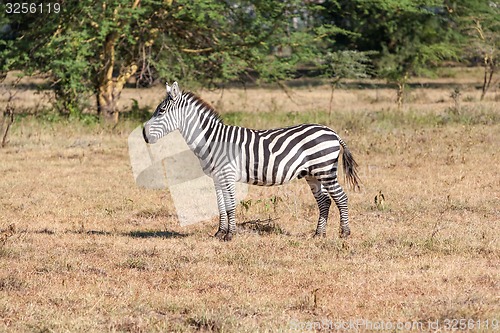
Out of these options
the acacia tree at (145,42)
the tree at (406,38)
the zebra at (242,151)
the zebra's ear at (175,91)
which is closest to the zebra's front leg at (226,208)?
the zebra at (242,151)

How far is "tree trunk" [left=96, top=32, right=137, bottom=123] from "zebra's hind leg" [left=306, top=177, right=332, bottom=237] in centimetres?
1255

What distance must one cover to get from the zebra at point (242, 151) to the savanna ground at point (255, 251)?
0.46 metres

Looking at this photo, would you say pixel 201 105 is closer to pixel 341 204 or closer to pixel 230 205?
pixel 230 205

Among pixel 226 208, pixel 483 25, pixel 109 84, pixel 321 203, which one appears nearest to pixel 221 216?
pixel 226 208

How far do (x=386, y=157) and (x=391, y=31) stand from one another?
1934cm

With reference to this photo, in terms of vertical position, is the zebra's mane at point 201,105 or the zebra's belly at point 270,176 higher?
the zebra's mane at point 201,105

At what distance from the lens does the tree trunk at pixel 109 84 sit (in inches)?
868

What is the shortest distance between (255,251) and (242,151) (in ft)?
4.42

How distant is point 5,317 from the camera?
6684 millimetres

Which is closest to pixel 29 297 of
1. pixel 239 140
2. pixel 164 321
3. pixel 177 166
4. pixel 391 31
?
pixel 164 321

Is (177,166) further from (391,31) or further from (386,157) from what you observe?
(391,31)

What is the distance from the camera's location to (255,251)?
29.8 ft

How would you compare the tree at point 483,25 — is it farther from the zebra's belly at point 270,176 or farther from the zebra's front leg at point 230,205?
the zebra's front leg at point 230,205

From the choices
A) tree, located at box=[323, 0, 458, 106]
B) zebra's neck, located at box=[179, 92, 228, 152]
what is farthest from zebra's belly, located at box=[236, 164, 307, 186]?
tree, located at box=[323, 0, 458, 106]
